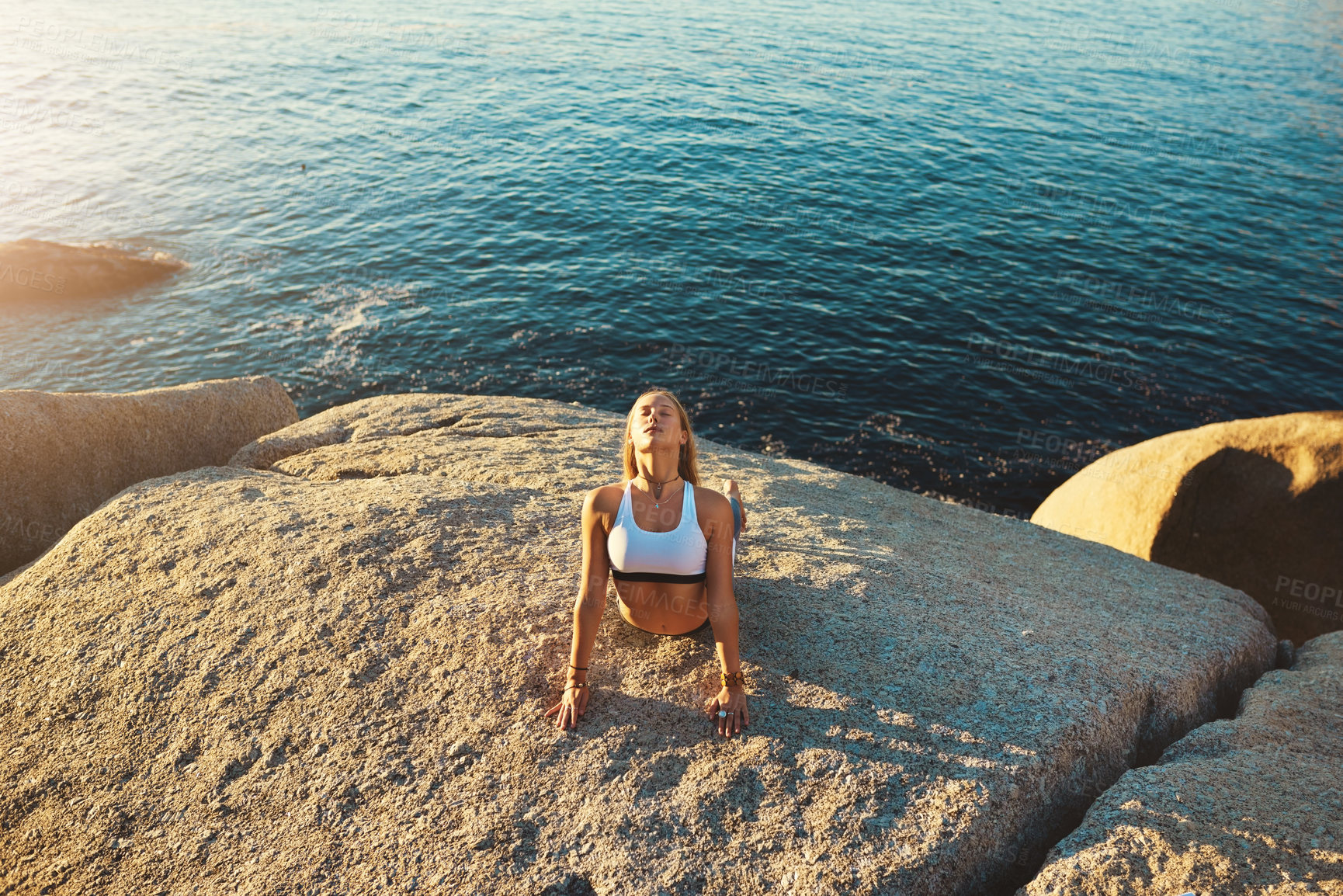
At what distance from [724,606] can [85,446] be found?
31.0 feet

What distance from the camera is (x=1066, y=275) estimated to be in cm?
2416

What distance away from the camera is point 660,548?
233 inches

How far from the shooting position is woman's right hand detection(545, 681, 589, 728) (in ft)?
18.7

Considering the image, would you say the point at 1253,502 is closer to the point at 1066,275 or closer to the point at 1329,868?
the point at 1329,868

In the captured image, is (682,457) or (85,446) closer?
(682,457)

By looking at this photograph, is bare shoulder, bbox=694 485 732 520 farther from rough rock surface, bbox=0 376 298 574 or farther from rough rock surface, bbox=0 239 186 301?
rough rock surface, bbox=0 239 186 301

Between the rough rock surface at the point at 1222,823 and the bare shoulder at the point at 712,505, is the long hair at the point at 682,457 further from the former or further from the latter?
the rough rock surface at the point at 1222,823

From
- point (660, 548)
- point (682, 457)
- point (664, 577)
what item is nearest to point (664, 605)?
point (664, 577)

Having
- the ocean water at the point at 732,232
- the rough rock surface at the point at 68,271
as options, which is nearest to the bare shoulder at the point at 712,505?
the ocean water at the point at 732,232

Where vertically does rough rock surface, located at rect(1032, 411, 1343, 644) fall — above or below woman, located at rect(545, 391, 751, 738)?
below

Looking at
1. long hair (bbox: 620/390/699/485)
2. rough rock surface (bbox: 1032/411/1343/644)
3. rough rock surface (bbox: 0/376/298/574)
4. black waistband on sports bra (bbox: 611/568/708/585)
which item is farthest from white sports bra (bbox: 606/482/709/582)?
rough rock surface (bbox: 1032/411/1343/644)

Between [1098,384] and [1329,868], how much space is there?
16961mm

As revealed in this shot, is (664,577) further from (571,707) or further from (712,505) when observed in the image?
(571,707)

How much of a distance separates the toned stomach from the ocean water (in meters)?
11.3
